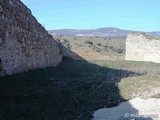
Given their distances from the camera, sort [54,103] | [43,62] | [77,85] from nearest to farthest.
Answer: [54,103]
[77,85]
[43,62]

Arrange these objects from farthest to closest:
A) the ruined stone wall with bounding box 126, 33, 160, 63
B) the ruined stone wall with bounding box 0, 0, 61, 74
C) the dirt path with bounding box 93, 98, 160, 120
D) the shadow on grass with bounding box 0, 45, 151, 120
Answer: the ruined stone wall with bounding box 126, 33, 160, 63, the ruined stone wall with bounding box 0, 0, 61, 74, the shadow on grass with bounding box 0, 45, 151, 120, the dirt path with bounding box 93, 98, 160, 120

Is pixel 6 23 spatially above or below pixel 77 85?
above

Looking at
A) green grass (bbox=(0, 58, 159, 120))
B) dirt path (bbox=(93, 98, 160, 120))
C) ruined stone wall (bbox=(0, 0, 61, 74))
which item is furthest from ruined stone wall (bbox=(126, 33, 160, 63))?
dirt path (bbox=(93, 98, 160, 120))

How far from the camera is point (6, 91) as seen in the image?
1039 cm

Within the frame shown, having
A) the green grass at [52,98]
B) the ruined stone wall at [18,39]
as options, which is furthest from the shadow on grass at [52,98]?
the ruined stone wall at [18,39]

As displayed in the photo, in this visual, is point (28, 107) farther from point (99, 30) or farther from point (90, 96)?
point (99, 30)

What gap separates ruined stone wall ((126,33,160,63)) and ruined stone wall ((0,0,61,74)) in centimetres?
1695

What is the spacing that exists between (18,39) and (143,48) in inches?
940

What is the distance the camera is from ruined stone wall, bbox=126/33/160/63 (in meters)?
35.6

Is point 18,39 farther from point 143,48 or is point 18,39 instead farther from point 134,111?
point 143,48

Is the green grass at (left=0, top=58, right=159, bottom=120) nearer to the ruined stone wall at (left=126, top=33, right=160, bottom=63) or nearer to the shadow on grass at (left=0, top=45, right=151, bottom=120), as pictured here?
the shadow on grass at (left=0, top=45, right=151, bottom=120)

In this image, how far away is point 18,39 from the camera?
593 inches

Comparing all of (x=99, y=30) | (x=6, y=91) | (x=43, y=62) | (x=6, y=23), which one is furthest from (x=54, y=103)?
(x=99, y=30)

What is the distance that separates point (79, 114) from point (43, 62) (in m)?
12.6
